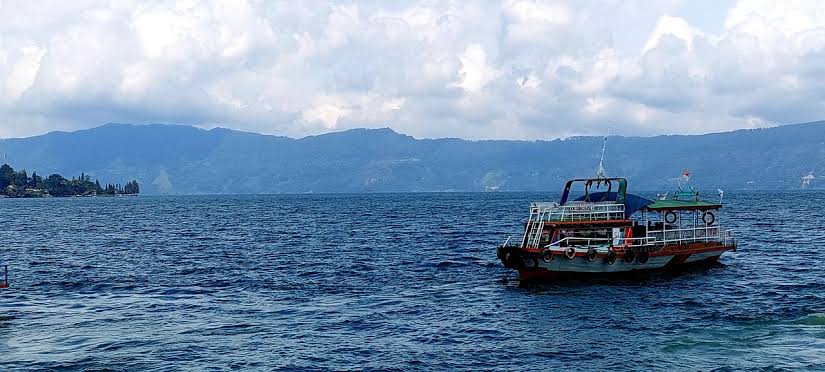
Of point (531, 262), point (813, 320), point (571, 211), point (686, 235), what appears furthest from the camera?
point (686, 235)

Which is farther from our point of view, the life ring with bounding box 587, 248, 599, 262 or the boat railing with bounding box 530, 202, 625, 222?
the boat railing with bounding box 530, 202, 625, 222

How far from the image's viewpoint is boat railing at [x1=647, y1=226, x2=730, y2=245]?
2227 inches

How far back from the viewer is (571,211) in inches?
2135

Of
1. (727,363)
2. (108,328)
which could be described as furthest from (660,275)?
(108,328)

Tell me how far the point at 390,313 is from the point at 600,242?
2212 centimetres

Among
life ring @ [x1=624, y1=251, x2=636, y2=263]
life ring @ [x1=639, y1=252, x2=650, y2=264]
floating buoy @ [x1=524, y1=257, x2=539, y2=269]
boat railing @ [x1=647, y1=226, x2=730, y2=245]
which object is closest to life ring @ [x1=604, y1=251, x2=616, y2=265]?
life ring @ [x1=624, y1=251, x2=636, y2=263]

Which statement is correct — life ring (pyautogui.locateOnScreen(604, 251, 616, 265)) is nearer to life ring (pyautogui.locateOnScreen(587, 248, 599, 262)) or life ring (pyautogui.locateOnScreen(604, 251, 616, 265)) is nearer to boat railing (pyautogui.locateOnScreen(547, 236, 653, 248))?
life ring (pyautogui.locateOnScreen(587, 248, 599, 262))

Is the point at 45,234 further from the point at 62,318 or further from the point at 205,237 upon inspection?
the point at 62,318

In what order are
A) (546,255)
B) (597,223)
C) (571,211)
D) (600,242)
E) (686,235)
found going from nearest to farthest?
(546,255), (597,223), (571,211), (600,242), (686,235)

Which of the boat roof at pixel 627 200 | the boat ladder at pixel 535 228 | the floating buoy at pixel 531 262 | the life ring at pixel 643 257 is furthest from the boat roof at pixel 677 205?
the floating buoy at pixel 531 262

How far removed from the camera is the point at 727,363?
29.9m

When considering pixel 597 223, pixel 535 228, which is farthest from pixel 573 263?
pixel 597 223

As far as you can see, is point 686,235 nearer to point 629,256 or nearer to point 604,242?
point 604,242

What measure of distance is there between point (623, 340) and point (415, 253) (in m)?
37.6
